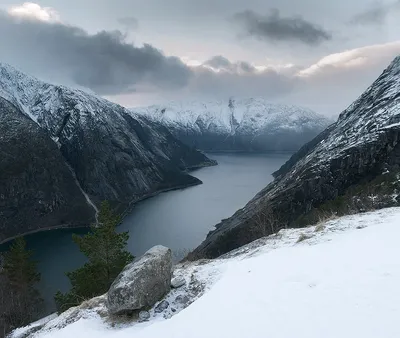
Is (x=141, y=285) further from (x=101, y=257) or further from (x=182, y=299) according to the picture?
(x=101, y=257)

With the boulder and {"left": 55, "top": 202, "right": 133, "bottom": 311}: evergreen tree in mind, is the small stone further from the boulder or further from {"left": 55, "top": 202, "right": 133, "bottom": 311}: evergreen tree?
{"left": 55, "top": 202, "right": 133, "bottom": 311}: evergreen tree

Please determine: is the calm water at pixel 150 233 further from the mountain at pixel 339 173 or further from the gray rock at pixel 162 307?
the gray rock at pixel 162 307

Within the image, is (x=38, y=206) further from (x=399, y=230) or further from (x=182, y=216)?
(x=399, y=230)

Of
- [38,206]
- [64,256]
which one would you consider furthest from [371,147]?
[38,206]

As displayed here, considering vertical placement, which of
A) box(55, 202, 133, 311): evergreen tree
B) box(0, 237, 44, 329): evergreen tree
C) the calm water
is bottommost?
the calm water

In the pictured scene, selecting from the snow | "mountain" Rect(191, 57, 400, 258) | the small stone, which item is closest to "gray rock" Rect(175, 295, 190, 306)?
the snow

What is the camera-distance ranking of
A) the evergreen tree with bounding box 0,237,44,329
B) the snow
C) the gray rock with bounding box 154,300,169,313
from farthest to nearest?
the evergreen tree with bounding box 0,237,44,329 < the gray rock with bounding box 154,300,169,313 < the snow

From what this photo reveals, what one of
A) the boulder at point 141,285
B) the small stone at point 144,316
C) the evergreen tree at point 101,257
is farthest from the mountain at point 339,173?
the small stone at point 144,316
